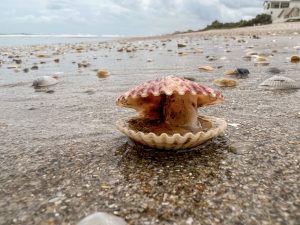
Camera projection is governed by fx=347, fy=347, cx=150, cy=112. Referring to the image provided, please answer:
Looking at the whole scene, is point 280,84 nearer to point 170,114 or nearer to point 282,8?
point 170,114

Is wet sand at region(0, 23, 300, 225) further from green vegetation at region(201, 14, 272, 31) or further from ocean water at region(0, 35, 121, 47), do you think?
green vegetation at region(201, 14, 272, 31)

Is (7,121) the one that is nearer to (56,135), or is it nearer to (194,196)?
(56,135)

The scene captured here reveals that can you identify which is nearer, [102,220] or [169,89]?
[102,220]

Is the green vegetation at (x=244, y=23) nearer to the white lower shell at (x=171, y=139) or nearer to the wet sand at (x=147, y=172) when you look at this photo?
the wet sand at (x=147, y=172)

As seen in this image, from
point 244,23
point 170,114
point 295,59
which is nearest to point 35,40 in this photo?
point 244,23

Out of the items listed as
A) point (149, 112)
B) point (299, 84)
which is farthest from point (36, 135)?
point (299, 84)

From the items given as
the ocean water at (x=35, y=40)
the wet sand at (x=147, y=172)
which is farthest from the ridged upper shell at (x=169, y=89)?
the ocean water at (x=35, y=40)
